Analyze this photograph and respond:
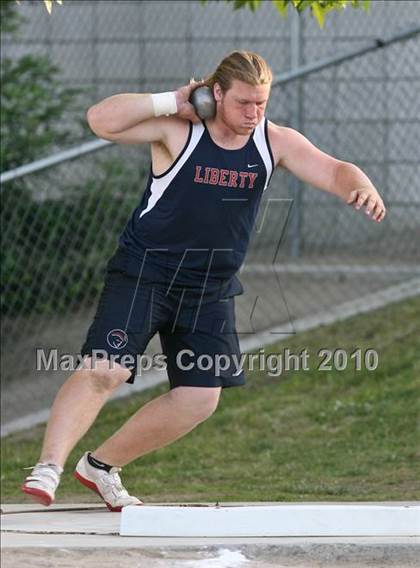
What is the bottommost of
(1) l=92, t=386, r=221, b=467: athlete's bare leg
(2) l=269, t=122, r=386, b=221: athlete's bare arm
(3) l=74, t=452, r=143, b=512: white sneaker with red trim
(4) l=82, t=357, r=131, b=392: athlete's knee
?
(3) l=74, t=452, r=143, b=512: white sneaker with red trim

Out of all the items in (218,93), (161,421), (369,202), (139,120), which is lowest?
(161,421)

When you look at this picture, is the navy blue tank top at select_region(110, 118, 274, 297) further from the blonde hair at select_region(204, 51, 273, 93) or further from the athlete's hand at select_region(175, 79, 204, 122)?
the blonde hair at select_region(204, 51, 273, 93)

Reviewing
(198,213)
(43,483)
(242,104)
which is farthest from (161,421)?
(242,104)

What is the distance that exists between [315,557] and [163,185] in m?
1.46

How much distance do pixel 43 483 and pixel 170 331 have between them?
78 cm

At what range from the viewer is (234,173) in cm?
491

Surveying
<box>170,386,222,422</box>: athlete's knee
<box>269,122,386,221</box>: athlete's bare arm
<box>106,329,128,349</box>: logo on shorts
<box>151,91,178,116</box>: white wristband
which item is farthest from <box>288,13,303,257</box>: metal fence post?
<box>106,329,128,349</box>: logo on shorts

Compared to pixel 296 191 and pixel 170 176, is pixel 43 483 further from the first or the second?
pixel 296 191

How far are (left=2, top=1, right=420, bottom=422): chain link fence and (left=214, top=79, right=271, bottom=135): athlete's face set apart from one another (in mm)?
3249

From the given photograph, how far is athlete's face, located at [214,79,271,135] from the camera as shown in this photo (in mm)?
4875

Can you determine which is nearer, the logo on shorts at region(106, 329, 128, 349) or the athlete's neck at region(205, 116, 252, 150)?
the logo on shorts at region(106, 329, 128, 349)

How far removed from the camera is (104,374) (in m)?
4.81

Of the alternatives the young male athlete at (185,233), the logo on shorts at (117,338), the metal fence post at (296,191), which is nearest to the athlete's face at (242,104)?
the young male athlete at (185,233)

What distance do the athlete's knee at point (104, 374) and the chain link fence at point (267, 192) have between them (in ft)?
10.6
